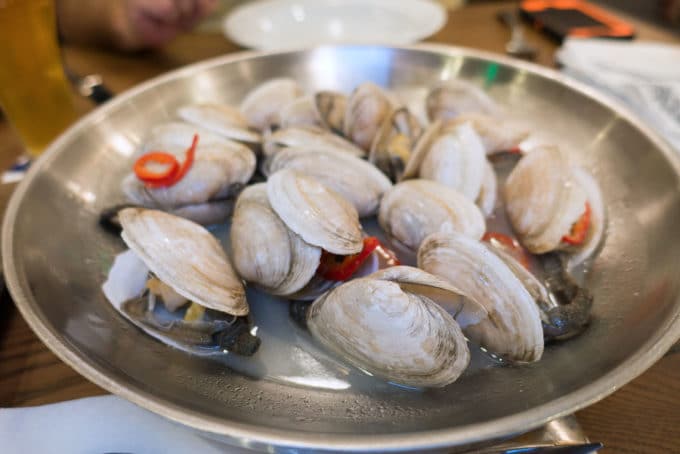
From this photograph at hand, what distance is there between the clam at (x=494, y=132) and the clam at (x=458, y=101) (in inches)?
2.6

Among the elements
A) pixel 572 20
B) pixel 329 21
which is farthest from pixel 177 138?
pixel 572 20

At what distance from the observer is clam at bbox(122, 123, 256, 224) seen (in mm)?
794

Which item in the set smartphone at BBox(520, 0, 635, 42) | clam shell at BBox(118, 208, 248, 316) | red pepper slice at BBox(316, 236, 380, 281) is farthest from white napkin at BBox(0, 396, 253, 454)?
smartphone at BBox(520, 0, 635, 42)

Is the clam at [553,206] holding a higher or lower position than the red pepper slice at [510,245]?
higher

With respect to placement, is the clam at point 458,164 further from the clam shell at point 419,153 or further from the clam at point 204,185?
the clam at point 204,185

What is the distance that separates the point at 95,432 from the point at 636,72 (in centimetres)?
152

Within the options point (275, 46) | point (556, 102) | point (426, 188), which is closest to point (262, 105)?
point (426, 188)

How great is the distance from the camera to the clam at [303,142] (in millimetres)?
836

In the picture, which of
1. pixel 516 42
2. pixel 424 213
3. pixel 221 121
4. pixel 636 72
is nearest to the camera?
pixel 424 213

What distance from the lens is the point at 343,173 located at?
0.78m

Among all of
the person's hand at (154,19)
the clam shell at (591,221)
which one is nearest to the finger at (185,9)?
the person's hand at (154,19)

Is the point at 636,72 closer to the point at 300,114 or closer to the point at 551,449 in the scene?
the point at 300,114

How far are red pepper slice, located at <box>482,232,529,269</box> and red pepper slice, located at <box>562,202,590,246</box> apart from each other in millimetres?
70

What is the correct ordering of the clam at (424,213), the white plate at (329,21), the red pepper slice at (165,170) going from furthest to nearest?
the white plate at (329,21)
the red pepper slice at (165,170)
the clam at (424,213)
